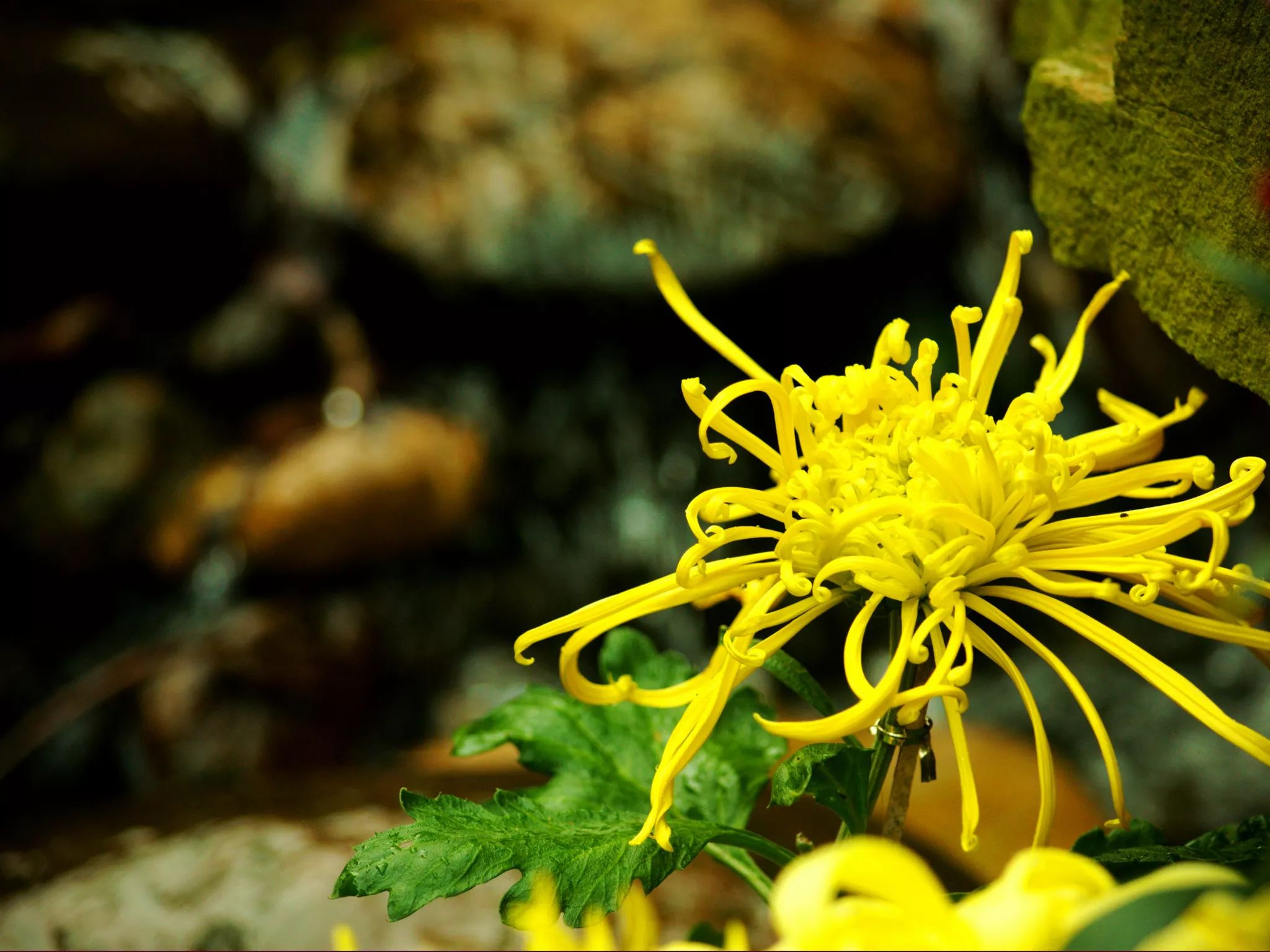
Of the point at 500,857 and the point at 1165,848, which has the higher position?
the point at 500,857

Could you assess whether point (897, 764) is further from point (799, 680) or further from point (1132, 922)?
point (1132, 922)

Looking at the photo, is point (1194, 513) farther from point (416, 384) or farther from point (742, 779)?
point (416, 384)

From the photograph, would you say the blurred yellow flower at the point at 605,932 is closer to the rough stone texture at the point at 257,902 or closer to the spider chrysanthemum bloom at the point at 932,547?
the spider chrysanthemum bloom at the point at 932,547

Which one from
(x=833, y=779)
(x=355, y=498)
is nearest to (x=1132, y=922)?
(x=833, y=779)

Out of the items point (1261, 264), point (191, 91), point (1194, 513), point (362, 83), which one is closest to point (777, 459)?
point (1194, 513)

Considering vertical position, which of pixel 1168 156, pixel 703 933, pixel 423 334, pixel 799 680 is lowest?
pixel 703 933

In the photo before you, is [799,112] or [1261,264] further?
[799,112]

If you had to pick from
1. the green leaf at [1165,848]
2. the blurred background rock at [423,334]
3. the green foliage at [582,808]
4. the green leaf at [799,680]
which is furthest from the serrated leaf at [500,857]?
the blurred background rock at [423,334]
